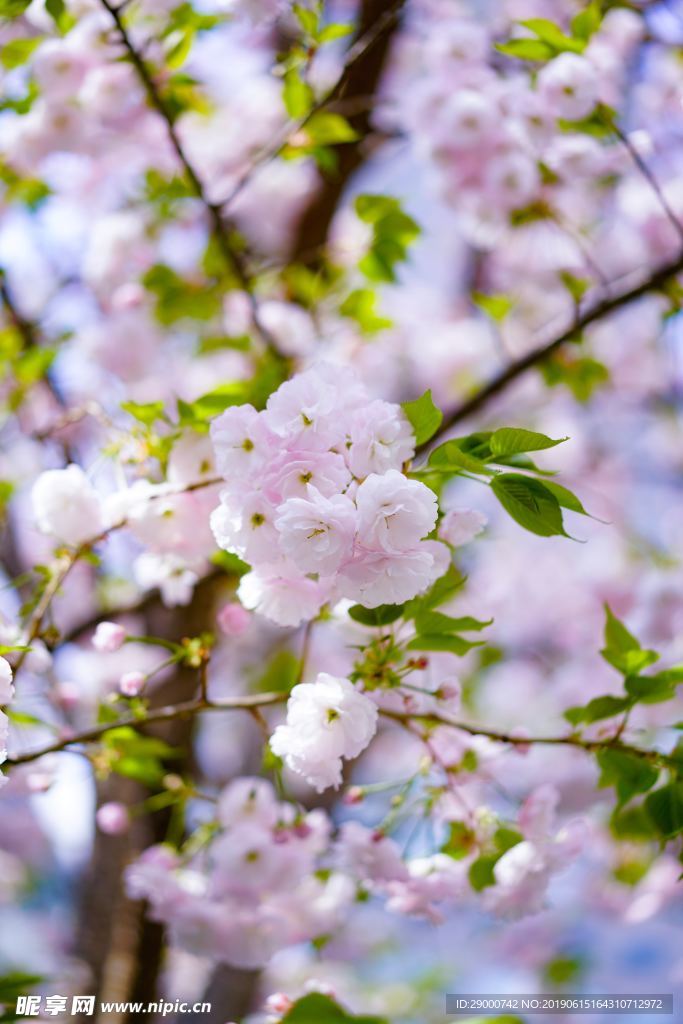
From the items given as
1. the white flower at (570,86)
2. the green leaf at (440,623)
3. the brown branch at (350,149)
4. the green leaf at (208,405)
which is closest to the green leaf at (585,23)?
the white flower at (570,86)

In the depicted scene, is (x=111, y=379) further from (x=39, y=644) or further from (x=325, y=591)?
(x=325, y=591)

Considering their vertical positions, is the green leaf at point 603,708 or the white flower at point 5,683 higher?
the white flower at point 5,683

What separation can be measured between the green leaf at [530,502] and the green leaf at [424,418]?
0.09 metres

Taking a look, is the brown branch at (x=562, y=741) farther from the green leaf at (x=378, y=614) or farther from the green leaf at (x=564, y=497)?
the green leaf at (x=564, y=497)

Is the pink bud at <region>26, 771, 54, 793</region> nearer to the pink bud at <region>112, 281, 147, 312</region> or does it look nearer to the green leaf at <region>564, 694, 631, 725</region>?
the green leaf at <region>564, 694, 631, 725</region>

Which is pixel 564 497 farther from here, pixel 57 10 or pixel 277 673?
pixel 277 673

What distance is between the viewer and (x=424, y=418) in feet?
3.09

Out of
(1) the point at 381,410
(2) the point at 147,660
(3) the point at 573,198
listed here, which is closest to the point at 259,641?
(2) the point at 147,660

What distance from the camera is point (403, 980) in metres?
4.76

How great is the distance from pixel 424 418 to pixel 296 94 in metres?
1.07

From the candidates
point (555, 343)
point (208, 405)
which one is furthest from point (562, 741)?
point (555, 343)

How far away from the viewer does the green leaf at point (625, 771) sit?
1.10 m

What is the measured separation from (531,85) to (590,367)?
0.67m

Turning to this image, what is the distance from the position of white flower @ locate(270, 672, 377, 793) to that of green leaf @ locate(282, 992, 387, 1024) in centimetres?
20
